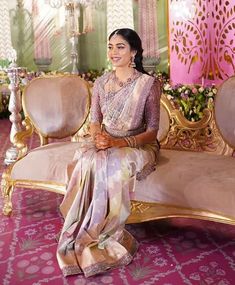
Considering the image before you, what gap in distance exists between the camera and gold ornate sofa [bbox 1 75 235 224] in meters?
2.26

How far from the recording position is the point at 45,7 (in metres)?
7.90

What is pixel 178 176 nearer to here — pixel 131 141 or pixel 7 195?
pixel 131 141

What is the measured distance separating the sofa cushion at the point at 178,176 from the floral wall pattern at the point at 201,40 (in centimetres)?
228

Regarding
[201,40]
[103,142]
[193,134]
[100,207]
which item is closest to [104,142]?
[103,142]

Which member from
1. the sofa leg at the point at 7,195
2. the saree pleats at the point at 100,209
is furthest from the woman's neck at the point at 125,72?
the sofa leg at the point at 7,195

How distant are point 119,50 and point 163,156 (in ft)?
2.40

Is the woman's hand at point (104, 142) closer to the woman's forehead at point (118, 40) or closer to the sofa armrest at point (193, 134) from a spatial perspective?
the woman's forehead at point (118, 40)

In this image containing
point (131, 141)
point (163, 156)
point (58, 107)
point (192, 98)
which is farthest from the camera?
point (192, 98)

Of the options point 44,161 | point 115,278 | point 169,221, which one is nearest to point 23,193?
point 44,161

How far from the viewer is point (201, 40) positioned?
4984 mm

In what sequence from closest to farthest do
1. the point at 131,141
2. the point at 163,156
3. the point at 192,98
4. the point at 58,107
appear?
1. the point at 131,141
2. the point at 163,156
3. the point at 58,107
4. the point at 192,98

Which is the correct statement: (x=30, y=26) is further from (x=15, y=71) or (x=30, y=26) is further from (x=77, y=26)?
(x=15, y=71)

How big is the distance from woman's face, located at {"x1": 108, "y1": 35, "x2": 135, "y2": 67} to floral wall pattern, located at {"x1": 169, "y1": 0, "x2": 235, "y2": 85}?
237cm

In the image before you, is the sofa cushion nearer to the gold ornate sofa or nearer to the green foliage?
the gold ornate sofa
